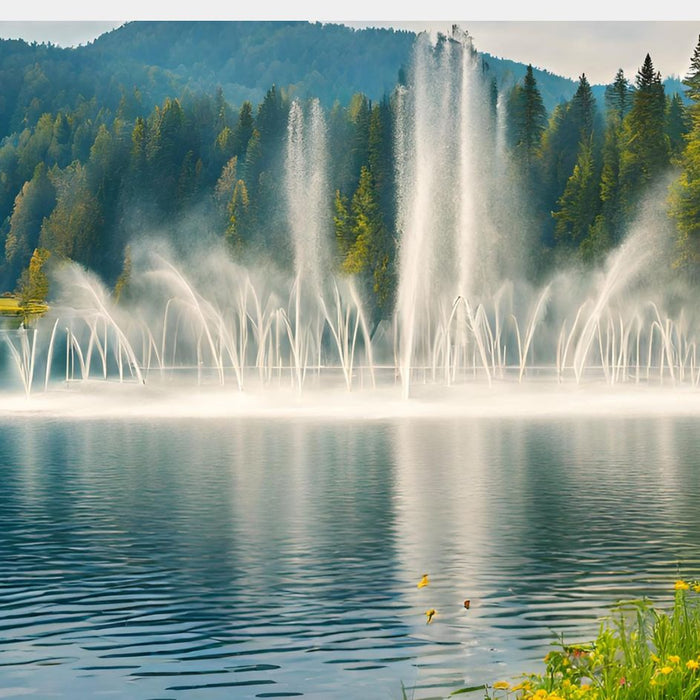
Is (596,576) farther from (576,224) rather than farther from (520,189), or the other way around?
(520,189)

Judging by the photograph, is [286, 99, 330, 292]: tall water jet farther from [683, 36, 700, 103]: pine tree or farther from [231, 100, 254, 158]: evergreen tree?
[683, 36, 700, 103]: pine tree

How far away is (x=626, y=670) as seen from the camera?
8211 millimetres

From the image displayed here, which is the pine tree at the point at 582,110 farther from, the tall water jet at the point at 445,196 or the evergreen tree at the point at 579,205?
the evergreen tree at the point at 579,205

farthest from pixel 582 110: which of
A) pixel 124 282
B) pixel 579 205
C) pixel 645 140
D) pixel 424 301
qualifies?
pixel 124 282

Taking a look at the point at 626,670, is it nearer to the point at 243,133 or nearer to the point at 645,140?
the point at 645,140

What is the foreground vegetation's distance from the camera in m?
7.84

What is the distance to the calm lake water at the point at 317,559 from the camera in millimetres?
10234

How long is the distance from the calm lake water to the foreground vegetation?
2.54 ft

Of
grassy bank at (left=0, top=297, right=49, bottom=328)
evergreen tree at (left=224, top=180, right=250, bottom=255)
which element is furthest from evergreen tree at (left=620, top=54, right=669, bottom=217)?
grassy bank at (left=0, top=297, right=49, bottom=328)

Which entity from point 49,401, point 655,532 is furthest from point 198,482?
point 49,401

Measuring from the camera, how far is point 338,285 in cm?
10856

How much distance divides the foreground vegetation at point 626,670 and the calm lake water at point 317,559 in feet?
2.54

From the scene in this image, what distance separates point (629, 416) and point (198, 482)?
16628 mm

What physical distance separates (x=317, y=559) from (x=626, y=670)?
6434 mm
